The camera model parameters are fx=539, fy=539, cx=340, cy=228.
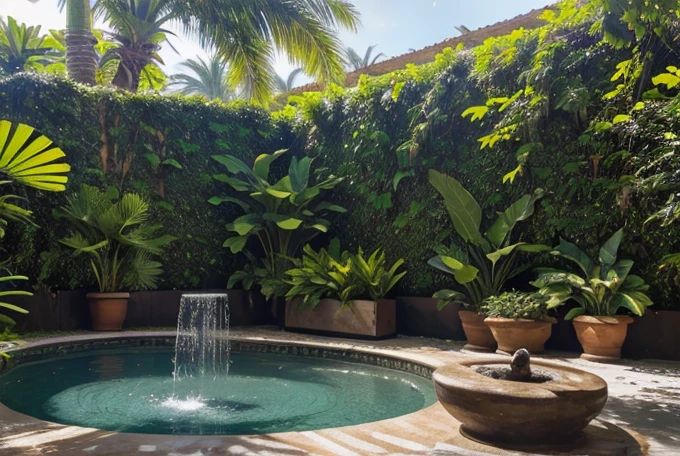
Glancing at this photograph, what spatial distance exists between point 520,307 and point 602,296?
0.86 m

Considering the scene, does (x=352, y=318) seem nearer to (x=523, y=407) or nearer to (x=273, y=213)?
(x=273, y=213)

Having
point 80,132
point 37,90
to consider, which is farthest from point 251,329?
point 37,90

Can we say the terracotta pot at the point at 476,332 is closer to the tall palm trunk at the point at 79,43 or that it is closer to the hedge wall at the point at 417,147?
the hedge wall at the point at 417,147

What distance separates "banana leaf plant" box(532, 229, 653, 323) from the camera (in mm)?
5770

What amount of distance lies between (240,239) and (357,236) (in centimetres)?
196

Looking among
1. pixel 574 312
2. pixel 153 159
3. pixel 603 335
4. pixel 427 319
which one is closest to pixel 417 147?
pixel 427 319

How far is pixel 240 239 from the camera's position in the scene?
9000mm

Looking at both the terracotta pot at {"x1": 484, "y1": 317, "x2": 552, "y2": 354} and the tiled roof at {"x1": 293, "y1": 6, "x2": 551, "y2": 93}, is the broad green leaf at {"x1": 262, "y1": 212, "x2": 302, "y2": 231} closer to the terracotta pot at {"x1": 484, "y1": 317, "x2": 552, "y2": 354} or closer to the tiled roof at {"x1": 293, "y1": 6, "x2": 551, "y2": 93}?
the terracotta pot at {"x1": 484, "y1": 317, "x2": 552, "y2": 354}

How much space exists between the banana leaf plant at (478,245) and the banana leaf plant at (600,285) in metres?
0.55

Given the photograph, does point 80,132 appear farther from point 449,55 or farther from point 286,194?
point 449,55

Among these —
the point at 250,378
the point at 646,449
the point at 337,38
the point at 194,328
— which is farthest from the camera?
the point at 337,38

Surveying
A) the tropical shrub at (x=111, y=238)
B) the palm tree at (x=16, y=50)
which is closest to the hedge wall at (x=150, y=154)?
the tropical shrub at (x=111, y=238)

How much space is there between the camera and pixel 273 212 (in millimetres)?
8984

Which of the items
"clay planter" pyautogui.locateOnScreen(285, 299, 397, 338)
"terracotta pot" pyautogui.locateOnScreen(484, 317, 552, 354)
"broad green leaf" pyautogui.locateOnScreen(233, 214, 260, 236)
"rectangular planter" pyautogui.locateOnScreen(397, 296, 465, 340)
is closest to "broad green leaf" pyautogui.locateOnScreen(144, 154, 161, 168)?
"broad green leaf" pyautogui.locateOnScreen(233, 214, 260, 236)
